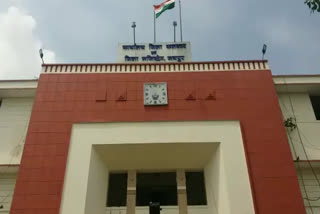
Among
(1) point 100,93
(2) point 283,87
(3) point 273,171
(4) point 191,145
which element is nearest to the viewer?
(3) point 273,171

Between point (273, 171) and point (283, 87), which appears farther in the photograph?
point (283, 87)

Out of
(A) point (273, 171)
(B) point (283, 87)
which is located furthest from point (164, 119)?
(B) point (283, 87)

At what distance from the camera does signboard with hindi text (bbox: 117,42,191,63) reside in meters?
13.3

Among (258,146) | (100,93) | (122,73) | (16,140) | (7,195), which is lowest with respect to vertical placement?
(7,195)

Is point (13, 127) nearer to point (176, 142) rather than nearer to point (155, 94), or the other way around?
point (155, 94)

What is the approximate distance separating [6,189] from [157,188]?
5.05m

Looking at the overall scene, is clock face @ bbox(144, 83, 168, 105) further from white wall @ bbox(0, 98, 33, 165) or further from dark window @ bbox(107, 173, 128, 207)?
white wall @ bbox(0, 98, 33, 165)

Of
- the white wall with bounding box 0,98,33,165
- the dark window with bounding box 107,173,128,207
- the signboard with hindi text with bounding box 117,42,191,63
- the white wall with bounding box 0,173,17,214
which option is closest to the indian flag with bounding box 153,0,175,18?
the signboard with hindi text with bounding box 117,42,191,63

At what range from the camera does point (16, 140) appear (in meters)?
9.84

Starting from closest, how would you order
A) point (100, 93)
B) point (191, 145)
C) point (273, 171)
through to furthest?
point (273, 171) → point (191, 145) → point (100, 93)

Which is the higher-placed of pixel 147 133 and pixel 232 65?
pixel 232 65

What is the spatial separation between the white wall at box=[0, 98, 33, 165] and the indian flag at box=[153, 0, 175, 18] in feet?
23.7

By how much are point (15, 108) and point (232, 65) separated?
8360mm

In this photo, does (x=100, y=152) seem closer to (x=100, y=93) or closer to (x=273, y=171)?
(x=100, y=93)
